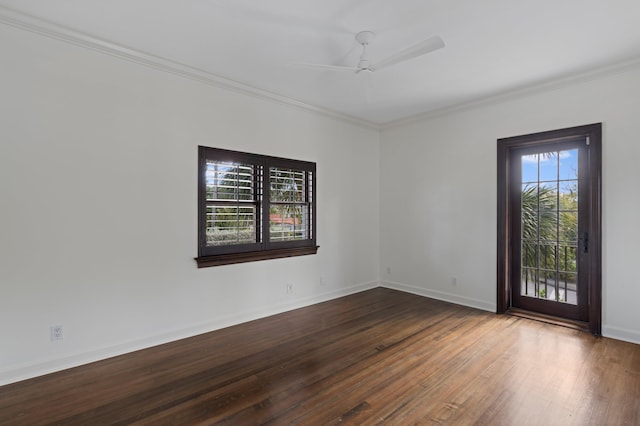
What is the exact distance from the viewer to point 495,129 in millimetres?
4219

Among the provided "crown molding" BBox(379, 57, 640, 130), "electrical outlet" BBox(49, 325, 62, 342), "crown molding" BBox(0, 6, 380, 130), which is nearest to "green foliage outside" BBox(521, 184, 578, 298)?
"crown molding" BBox(379, 57, 640, 130)

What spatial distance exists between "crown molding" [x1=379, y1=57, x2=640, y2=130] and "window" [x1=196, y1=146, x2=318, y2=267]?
6.33 feet

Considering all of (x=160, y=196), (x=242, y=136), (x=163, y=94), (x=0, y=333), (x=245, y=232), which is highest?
(x=163, y=94)

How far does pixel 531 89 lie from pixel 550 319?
108 inches

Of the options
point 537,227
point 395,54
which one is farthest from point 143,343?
point 537,227

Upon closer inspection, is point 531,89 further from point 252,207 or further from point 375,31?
point 252,207

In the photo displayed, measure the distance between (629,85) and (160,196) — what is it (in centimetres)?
489

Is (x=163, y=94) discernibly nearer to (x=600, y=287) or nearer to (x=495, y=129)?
(x=495, y=129)

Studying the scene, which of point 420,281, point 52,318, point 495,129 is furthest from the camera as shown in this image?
point 420,281

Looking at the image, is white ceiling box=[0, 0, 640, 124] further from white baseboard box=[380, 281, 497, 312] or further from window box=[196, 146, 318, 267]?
white baseboard box=[380, 281, 497, 312]

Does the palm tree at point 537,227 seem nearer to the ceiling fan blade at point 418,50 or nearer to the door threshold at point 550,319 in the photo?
the door threshold at point 550,319

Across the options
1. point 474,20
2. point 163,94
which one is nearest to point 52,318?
point 163,94

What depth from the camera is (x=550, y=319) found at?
380 cm

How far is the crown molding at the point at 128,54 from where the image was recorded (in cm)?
253
